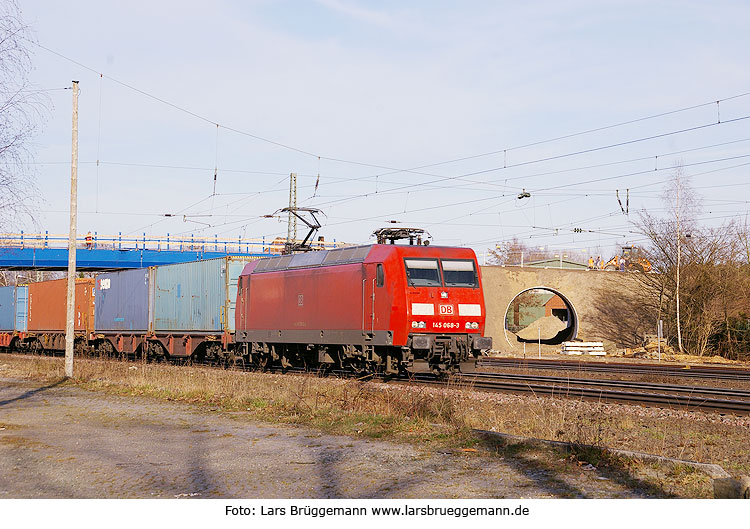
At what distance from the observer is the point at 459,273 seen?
19734 millimetres

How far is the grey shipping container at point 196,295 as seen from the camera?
26.0 meters

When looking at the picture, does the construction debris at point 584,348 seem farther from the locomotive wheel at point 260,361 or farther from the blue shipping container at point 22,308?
the blue shipping container at point 22,308

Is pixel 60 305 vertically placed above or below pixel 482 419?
above

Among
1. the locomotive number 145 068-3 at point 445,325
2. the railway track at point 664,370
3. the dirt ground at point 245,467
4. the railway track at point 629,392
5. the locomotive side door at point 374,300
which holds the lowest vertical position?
the railway track at point 664,370

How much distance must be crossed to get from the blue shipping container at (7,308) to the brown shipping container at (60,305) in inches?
153

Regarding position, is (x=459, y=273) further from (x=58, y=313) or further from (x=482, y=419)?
(x=58, y=313)

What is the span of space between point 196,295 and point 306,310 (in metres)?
6.99

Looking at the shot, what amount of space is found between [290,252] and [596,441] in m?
15.7

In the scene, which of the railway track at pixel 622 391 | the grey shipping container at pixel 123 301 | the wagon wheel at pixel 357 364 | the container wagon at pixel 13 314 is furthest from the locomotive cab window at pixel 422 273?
the container wagon at pixel 13 314

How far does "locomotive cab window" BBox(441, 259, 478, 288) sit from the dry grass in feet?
9.70

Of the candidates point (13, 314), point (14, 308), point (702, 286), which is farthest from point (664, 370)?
point (13, 314)

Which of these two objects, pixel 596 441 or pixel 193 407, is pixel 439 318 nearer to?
pixel 193 407
